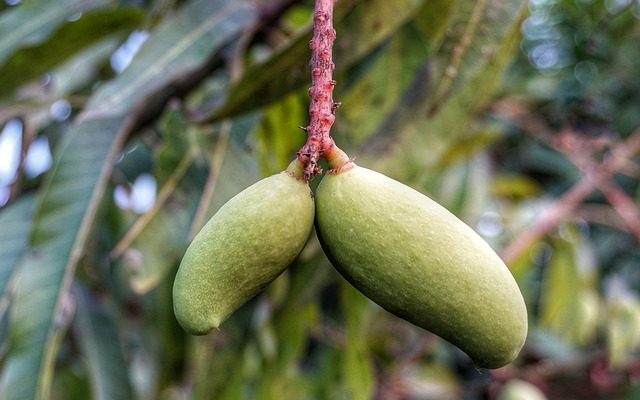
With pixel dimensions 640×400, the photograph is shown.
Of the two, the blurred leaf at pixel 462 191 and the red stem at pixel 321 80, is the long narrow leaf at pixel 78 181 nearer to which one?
the red stem at pixel 321 80

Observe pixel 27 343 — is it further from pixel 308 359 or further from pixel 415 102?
pixel 308 359

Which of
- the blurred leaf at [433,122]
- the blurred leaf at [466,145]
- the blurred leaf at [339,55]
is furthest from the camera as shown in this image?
the blurred leaf at [466,145]

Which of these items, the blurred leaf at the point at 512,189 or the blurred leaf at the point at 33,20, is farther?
the blurred leaf at the point at 512,189

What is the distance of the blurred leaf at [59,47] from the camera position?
3.61 feet

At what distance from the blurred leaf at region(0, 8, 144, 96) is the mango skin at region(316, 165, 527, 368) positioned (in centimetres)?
79

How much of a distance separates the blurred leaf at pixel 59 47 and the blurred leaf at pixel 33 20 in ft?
0.04

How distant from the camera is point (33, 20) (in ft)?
3.67

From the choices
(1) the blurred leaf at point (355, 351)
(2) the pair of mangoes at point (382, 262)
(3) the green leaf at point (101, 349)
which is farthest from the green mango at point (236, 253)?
(3) the green leaf at point (101, 349)

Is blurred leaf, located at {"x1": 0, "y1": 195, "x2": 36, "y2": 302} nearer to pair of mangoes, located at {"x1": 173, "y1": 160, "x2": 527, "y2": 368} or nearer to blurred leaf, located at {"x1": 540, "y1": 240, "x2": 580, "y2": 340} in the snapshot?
pair of mangoes, located at {"x1": 173, "y1": 160, "x2": 527, "y2": 368}

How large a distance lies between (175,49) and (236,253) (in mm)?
606

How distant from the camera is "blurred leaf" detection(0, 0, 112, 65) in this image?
1.10 meters

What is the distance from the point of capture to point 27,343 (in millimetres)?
879

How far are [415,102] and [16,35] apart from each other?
0.62m

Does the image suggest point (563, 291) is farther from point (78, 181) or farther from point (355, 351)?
point (78, 181)
